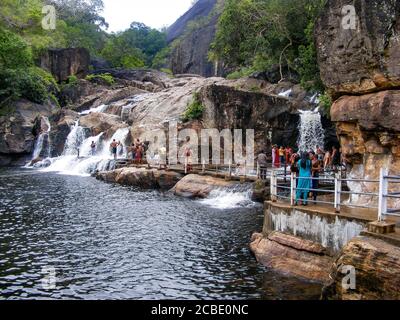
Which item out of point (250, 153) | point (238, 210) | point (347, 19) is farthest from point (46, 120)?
point (347, 19)

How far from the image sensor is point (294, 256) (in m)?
11.7

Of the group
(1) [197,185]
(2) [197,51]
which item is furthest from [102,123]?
(2) [197,51]

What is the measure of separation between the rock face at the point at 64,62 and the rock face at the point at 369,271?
61.1 m

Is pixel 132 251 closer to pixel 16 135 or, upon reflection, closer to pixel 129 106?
pixel 129 106

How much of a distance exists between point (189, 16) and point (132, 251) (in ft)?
317

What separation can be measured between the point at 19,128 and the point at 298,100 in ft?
96.8

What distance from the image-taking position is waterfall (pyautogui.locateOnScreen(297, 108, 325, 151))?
33.3 meters

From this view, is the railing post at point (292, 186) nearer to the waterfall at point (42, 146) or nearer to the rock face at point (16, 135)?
the waterfall at point (42, 146)

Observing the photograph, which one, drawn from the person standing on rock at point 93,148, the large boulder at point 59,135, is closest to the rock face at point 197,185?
the person standing on rock at point 93,148

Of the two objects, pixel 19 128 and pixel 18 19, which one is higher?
pixel 18 19

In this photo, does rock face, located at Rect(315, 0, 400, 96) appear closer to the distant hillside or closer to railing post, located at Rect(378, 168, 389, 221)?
railing post, located at Rect(378, 168, 389, 221)

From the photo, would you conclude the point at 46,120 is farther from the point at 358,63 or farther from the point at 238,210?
the point at 358,63

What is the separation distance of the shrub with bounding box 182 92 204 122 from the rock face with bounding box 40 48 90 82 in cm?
3338
